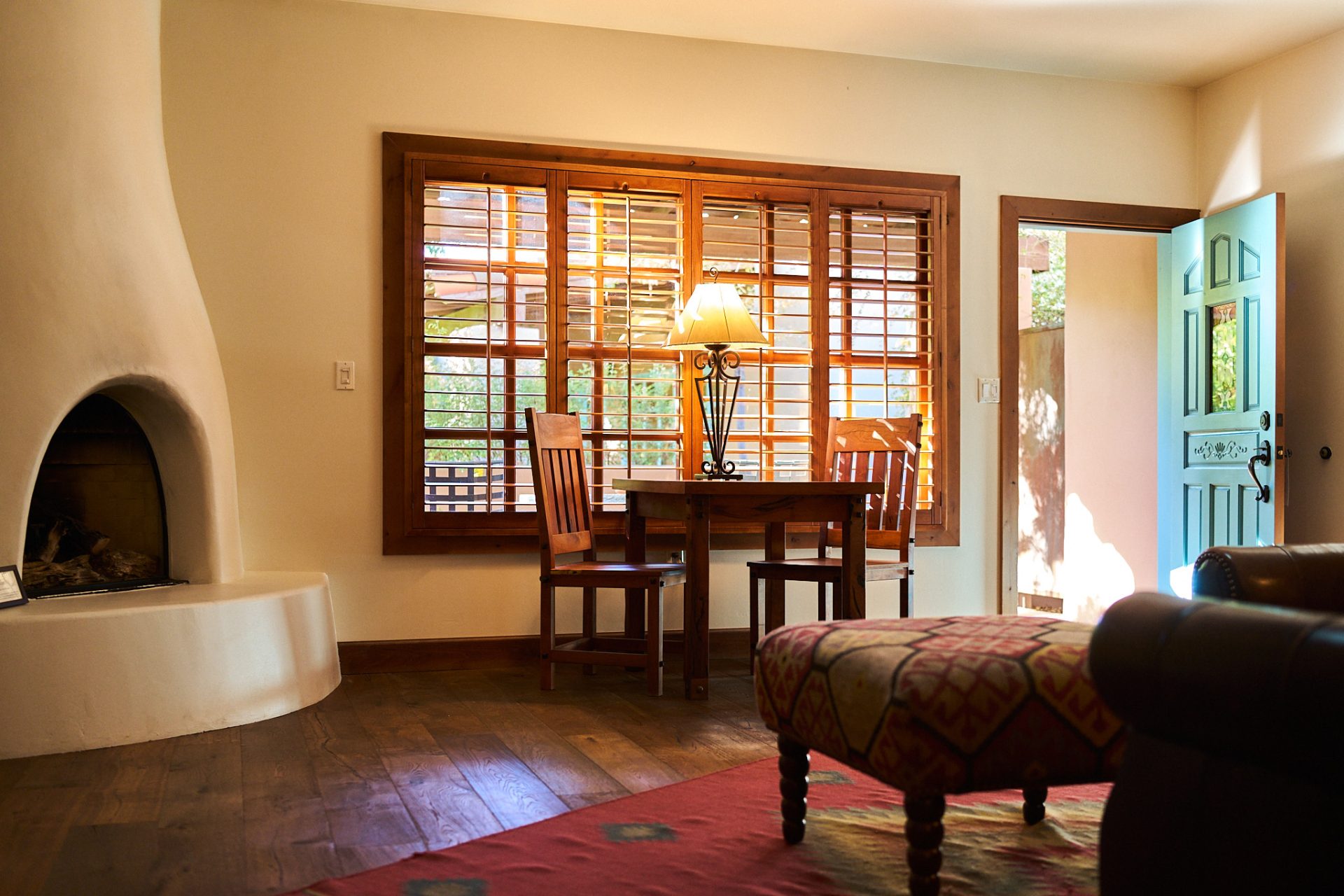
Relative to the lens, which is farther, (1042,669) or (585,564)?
(585,564)

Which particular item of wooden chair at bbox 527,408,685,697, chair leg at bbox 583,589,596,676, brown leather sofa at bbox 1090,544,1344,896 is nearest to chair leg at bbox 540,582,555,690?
wooden chair at bbox 527,408,685,697

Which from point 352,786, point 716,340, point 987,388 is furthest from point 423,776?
point 987,388

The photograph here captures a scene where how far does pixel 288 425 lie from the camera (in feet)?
13.5

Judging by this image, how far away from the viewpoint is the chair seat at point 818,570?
12.7 feet

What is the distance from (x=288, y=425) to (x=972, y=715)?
313 cm

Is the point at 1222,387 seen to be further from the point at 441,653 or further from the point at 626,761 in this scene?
the point at 441,653

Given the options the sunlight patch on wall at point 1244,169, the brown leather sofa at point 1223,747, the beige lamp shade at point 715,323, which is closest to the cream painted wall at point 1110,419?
the sunlight patch on wall at point 1244,169

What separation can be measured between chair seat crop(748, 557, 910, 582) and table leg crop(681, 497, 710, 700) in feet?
1.55

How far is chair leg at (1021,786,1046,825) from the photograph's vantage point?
2232 mm

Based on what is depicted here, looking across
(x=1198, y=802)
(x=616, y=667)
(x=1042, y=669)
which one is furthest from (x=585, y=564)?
(x=1198, y=802)

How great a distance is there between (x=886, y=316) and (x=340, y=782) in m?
3.05

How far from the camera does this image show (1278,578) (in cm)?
210

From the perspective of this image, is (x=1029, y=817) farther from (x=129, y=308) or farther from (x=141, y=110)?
(x=141, y=110)

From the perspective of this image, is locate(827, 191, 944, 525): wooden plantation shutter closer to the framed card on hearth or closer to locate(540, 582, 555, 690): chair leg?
locate(540, 582, 555, 690): chair leg
